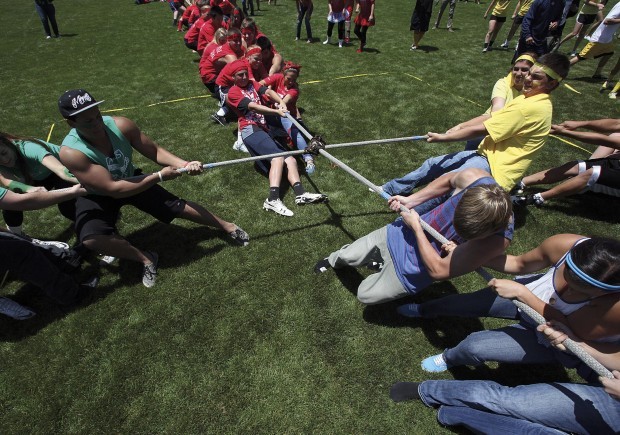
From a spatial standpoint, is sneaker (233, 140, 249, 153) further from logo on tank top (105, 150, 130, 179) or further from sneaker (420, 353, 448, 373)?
sneaker (420, 353, 448, 373)

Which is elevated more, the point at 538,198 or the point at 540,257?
the point at 540,257

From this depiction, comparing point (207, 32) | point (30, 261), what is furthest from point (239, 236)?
point (207, 32)

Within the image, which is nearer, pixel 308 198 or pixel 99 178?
pixel 99 178

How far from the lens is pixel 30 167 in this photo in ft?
12.8

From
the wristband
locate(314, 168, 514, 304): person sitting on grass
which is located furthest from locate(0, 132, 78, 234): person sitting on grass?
locate(314, 168, 514, 304): person sitting on grass

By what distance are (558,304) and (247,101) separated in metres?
4.71

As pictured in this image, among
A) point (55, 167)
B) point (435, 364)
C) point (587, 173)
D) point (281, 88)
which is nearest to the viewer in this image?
point (435, 364)

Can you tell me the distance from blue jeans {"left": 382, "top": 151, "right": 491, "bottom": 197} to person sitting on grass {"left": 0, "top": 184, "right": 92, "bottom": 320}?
3.80 meters

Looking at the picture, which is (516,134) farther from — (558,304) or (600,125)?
(558,304)

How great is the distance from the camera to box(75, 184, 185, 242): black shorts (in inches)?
145

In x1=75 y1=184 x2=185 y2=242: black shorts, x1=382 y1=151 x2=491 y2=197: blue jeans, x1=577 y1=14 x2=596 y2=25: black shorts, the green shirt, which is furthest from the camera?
x1=577 y1=14 x2=596 y2=25: black shorts

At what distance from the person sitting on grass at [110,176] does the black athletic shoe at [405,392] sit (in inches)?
106

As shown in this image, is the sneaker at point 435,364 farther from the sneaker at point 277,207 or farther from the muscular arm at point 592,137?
the muscular arm at point 592,137

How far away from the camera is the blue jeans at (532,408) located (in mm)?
2209
